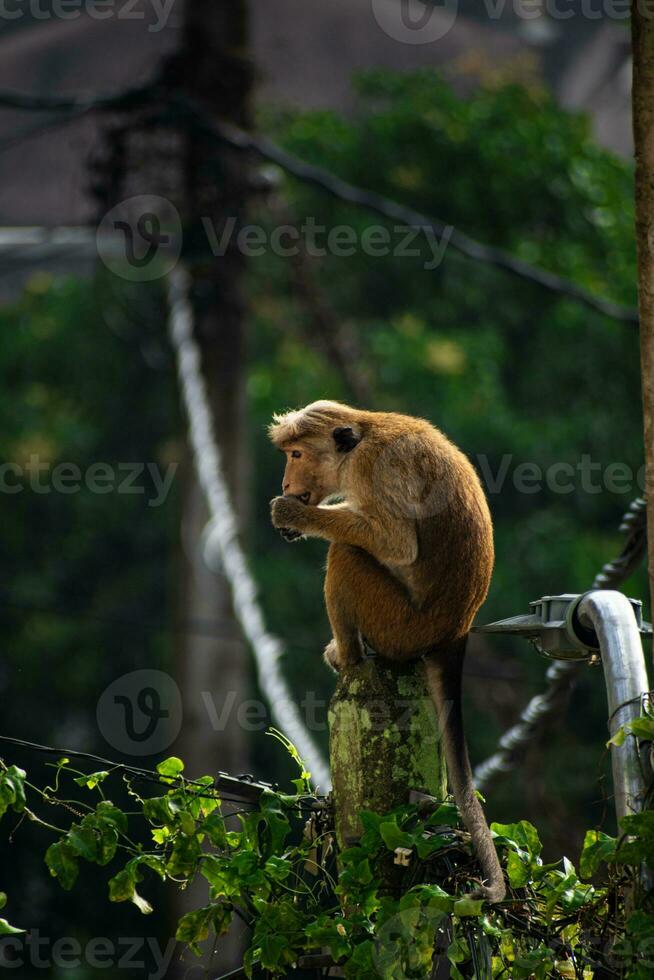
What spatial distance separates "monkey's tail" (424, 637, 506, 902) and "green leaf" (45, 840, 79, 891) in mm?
849

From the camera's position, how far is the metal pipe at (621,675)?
2.86 m

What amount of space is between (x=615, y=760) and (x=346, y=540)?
57.0 inches

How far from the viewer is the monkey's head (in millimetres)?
4383

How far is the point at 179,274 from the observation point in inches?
321

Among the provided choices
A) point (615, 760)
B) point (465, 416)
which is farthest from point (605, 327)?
point (615, 760)

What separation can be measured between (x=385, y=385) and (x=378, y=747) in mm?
9358

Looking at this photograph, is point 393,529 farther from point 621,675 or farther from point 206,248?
point 206,248

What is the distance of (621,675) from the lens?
3.01 meters

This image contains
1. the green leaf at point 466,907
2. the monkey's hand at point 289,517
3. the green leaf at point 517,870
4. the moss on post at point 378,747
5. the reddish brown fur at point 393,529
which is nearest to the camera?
the green leaf at point 466,907

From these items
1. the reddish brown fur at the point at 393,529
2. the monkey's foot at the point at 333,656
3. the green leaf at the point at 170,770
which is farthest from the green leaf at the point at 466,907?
the monkey's foot at the point at 333,656

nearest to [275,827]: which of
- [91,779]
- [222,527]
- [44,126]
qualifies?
[91,779]

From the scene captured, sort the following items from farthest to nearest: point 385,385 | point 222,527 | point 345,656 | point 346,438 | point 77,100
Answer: point 385,385 → point 77,100 → point 222,527 → point 346,438 → point 345,656

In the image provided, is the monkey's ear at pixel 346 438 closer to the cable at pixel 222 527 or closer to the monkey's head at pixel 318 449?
the monkey's head at pixel 318 449

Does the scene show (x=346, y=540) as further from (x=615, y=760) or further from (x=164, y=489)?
(x=164, y=489)
